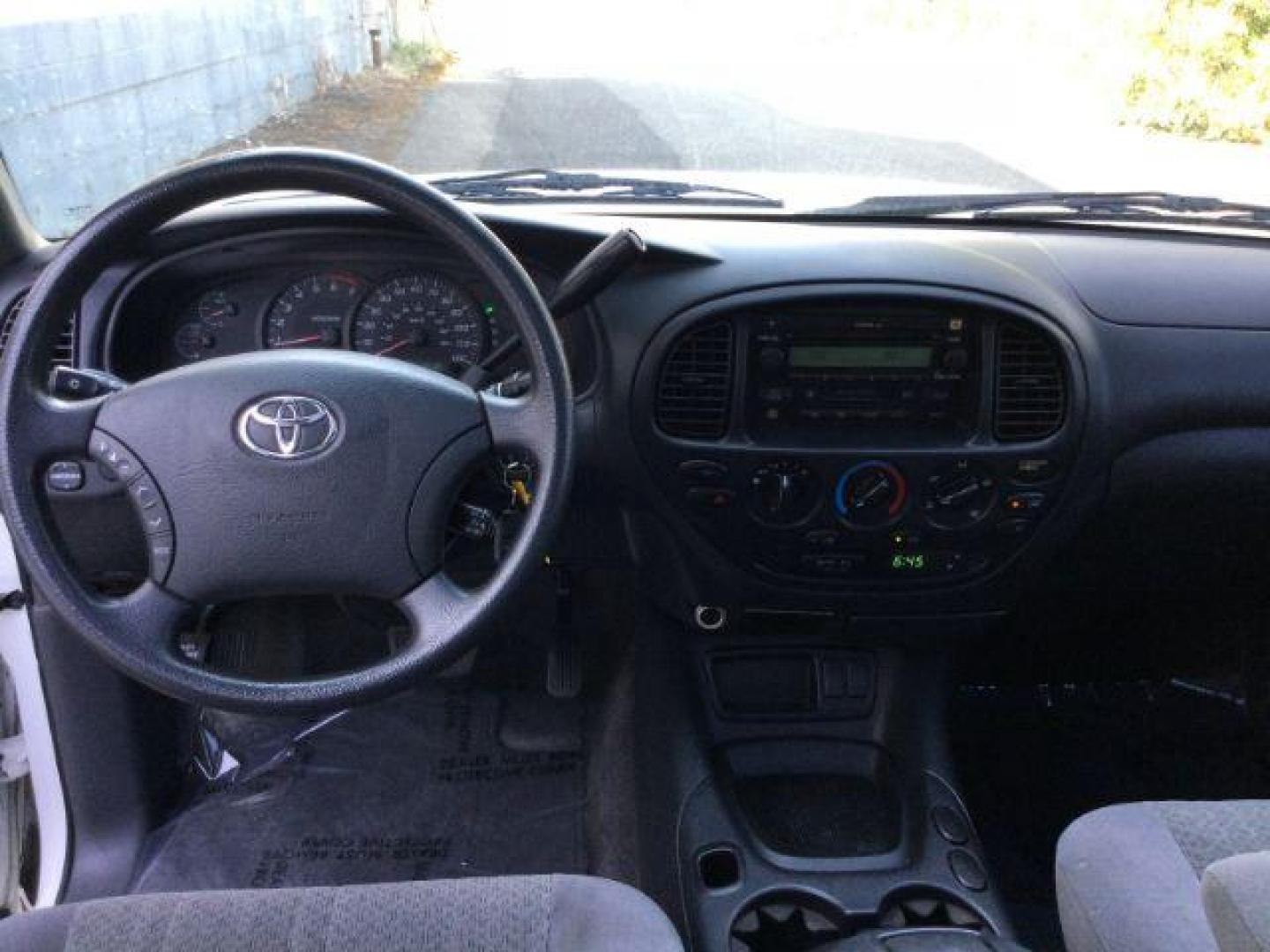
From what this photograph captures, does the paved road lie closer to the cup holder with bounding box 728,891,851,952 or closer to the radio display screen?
the radio display screen

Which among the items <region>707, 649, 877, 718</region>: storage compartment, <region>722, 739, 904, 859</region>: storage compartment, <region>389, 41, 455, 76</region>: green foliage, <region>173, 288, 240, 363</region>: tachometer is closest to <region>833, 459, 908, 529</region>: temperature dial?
<region>707, 649, 877, 718</region>: storage compartment

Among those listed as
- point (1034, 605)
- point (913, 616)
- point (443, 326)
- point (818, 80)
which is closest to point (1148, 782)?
point (1034, 605)

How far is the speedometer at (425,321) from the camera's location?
6.80 feet

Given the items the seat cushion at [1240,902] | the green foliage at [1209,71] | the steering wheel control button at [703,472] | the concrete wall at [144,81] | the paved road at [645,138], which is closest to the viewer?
the seat cushion at [1240,902]

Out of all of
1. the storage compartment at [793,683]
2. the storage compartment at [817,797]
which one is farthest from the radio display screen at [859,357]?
the storage compartment at [817,797]

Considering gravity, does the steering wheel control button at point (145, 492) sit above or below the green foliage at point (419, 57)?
below

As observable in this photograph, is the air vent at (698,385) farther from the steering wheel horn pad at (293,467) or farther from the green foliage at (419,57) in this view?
the green foliage at (419,57)

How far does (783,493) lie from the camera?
87.4 inches

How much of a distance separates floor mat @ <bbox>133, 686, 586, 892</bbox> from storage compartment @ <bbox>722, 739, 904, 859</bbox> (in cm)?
45

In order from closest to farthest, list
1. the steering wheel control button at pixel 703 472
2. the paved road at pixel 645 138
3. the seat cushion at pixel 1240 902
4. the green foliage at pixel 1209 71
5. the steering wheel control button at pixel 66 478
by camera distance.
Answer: the seat cushion at pixel 1240 902, the steering wheel control button at pixel 66 478, the steering wheel control button at pixel 703 472, the paved road at pixel 645 138, the green foliage at pixel 1209 71

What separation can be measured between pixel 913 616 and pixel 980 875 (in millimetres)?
507

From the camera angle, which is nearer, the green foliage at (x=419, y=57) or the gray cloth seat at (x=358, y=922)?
the gray cloth seat at (x=358, y=922)

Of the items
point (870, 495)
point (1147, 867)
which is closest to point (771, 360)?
point (870, 495)

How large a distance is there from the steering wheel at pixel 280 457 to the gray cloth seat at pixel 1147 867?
89 cm
